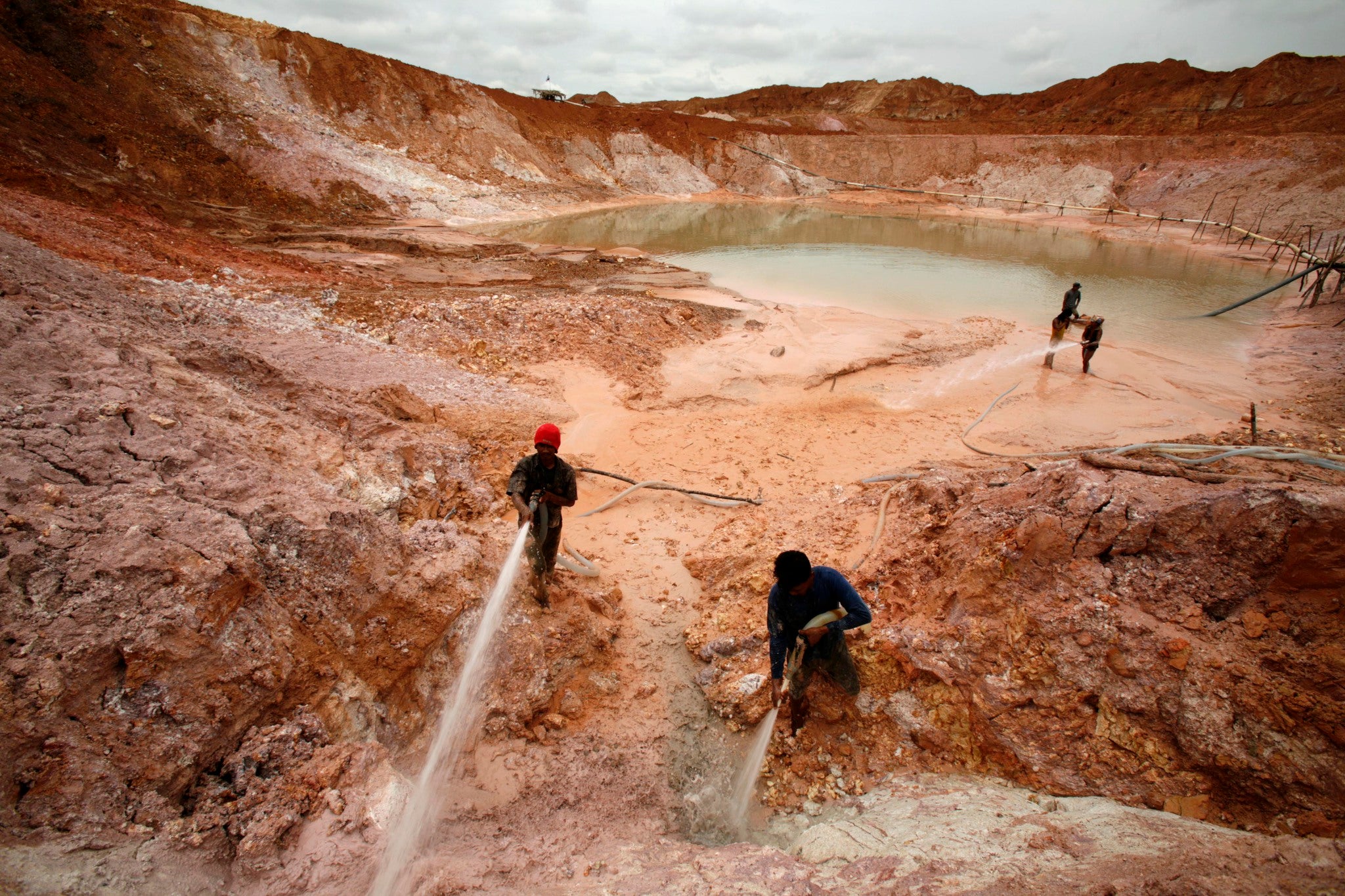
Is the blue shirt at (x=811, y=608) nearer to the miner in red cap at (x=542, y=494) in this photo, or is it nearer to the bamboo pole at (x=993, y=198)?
the miner in red cap at (x=542, y=494)

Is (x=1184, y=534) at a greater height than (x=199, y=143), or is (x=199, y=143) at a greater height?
(x=199, y=143)

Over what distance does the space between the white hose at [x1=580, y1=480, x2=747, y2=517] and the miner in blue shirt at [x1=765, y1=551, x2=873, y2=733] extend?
3211mm

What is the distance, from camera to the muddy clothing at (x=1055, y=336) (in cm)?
1177

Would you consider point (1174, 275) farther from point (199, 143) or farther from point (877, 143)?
point (199, 143)

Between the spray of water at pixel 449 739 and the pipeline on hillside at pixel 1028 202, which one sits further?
the pipeline on hillside at pixel 1028 202

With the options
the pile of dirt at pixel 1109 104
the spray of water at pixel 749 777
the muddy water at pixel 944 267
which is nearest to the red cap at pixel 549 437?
the spray of water at pixel 749 777

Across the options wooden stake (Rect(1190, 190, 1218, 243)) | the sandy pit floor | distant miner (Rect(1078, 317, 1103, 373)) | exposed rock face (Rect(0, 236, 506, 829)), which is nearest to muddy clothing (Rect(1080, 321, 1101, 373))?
distant miner (Rect(1078, 317, 1103, 373))

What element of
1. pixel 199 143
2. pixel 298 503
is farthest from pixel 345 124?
pixel 298 503

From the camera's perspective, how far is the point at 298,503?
12.3 ft

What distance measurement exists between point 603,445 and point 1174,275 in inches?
979

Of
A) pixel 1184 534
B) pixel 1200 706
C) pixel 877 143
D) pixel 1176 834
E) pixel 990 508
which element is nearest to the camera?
pixel 1176 834

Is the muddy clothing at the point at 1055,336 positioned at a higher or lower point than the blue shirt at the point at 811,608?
lower

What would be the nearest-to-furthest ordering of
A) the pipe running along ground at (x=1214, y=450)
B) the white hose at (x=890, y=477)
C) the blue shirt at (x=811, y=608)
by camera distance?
the blue shirt at (x=811, y=608) < the pipe running along ground at (x=1214, y=450) < the white hose at (x=890, y=477)

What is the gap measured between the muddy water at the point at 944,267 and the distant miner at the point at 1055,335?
11.5ft
